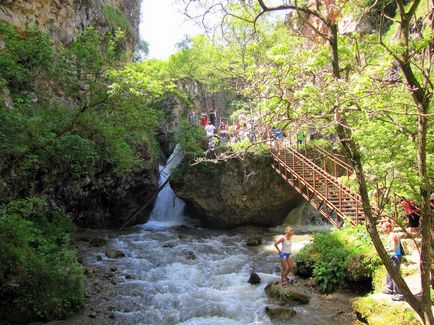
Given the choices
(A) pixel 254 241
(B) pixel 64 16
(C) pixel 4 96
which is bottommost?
(A) pixel 254 241

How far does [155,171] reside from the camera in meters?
20.3

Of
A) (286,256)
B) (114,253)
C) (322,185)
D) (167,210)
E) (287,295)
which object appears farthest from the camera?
(167,210)

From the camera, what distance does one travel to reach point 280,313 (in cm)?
822

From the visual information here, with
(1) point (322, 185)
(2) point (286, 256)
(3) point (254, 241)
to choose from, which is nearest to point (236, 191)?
(3) point (254, 241)

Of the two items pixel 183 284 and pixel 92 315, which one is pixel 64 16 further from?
pixel 92 315

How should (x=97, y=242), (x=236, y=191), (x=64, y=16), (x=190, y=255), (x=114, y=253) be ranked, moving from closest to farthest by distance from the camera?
(x=114, y=253), (x=190, y=255), (x=97, y=242), (x=64, y=16), (x=236, y=191)

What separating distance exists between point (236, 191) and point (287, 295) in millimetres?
9656

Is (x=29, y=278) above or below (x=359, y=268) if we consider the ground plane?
below

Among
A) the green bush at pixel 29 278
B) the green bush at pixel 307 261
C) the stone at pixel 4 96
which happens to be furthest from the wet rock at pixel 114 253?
the stone at pixel 4 96

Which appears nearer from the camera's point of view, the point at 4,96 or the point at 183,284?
the point at 4,96

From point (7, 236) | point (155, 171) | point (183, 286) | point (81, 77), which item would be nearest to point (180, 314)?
point (183, 286)

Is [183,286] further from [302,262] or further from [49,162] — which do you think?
[49,162]

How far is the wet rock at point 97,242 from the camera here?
46.8 feet

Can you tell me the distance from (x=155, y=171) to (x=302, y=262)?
11335 mm
